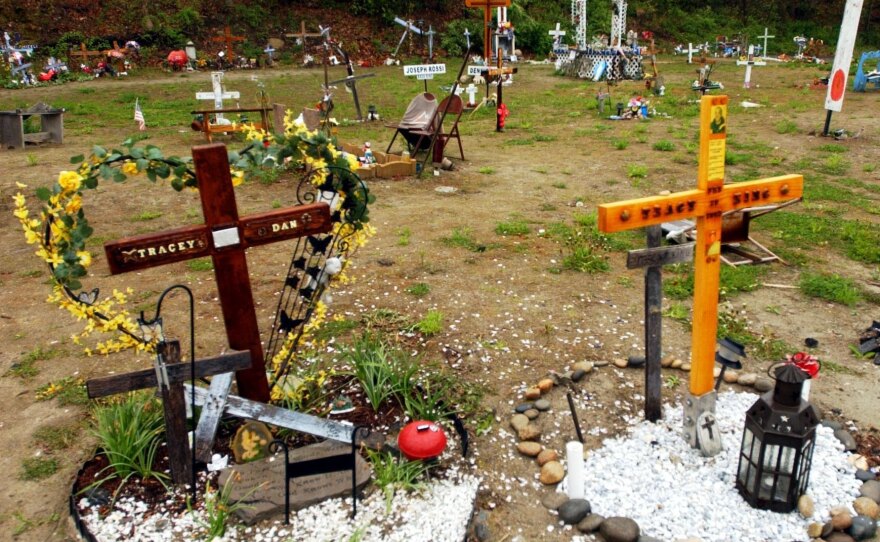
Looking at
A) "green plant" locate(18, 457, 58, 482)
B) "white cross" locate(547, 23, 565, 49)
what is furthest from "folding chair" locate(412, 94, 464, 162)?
"white cross" locate(547, 23, 565, 49)

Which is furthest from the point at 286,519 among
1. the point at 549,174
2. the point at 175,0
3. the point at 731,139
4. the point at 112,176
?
the point at 175,0

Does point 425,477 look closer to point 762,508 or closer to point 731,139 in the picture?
point 762,508

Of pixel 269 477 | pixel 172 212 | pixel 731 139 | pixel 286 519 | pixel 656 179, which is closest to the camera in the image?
pixel 286 519

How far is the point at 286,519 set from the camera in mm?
3461

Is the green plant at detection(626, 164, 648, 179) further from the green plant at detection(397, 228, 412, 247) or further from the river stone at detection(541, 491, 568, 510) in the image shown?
the river stone at detection(541, 491, 568, 510)

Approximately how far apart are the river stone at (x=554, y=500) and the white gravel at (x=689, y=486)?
0.19ft

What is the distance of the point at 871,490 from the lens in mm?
3600

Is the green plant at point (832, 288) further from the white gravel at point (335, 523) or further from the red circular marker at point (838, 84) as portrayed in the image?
the red circular marker at point (838, 84)

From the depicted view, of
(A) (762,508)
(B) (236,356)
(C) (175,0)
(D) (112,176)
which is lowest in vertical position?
(A) (762,508)

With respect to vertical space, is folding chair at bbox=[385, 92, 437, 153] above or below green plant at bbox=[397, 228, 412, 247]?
above

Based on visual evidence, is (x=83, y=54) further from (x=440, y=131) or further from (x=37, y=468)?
(x=37, y=468)

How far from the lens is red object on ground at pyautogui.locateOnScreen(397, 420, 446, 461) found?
3.70 m

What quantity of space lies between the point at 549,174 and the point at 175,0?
931 inches

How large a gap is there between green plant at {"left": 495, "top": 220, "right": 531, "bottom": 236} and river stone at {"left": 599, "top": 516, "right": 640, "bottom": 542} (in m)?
4.91
